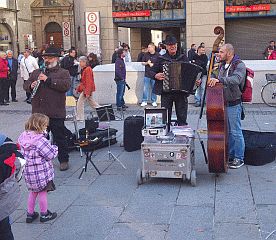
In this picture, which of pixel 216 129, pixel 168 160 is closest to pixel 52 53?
pixel 168 160

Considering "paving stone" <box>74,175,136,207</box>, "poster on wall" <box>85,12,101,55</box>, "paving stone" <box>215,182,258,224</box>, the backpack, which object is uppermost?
"poster on wall" <box>85,12,101,55</box>

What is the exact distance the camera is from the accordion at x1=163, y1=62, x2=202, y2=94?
23.2ft

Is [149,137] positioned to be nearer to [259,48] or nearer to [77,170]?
[77,170]

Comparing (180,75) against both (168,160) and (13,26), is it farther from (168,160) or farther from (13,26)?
(13,26)

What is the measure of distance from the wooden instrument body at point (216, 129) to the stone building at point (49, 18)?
140 feet

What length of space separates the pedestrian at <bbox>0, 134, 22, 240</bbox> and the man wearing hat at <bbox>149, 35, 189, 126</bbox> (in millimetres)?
3946

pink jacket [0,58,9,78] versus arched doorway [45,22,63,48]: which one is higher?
arched doorway [45,22,63,48]

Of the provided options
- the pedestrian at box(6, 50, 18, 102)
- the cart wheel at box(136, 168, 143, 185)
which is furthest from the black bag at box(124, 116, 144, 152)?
the pedestrian at box(6, 50, 18, 102)

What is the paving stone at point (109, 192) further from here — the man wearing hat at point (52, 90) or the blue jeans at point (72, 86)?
the blue jeans at point (72, 86)

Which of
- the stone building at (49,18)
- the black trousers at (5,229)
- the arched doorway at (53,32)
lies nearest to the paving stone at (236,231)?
the black trousers at (5,229)

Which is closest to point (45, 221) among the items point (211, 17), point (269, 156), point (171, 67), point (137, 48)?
point (171, 67)

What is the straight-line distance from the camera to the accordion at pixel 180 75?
7.06 m

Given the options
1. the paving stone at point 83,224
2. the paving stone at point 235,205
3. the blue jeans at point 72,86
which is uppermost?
the blue jeans at point 72,86

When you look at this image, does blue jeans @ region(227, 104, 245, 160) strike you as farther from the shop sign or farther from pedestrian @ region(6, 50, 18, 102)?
the shop sign
